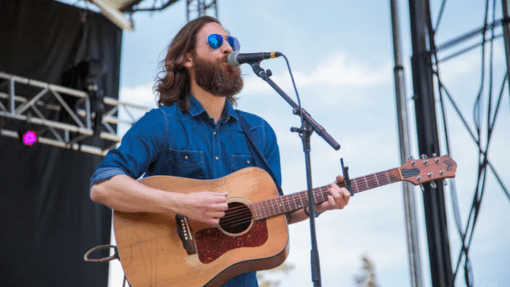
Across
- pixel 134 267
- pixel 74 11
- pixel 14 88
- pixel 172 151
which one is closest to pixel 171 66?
pixel 172 151

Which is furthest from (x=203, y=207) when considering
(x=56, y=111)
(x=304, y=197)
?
(x=56, y=111)

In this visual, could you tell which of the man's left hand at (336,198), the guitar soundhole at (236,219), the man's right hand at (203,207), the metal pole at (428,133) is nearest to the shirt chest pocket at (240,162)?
the guitar soundhole at (236,219)

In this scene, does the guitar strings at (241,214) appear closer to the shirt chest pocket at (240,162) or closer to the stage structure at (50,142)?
the shirt chest pocket at (240,162)

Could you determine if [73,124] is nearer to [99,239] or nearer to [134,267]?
[99,239]

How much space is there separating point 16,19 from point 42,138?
1.78 m

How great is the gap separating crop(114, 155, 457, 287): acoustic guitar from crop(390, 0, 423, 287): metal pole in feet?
6.16

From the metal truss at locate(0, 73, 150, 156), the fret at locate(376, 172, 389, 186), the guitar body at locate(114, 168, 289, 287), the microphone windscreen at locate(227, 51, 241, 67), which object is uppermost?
the metal truss at locate(0, 73, 150, 156)

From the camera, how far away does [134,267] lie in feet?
8.87

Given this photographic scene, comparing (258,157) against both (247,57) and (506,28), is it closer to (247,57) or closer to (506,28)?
(247,57)

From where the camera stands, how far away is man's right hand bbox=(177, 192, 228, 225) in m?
Result: 2.69

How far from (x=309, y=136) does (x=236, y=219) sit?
65cm

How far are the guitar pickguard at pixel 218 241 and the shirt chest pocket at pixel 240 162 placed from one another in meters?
0.35

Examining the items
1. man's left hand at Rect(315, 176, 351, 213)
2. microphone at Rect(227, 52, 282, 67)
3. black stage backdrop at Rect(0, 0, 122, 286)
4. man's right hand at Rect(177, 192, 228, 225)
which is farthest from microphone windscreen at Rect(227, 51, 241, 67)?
black stage backdrop at Rect(0, 0, 122, 286)

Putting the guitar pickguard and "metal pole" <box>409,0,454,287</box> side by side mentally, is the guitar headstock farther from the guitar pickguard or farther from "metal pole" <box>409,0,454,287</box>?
"metal pole" <box>409,0,454,287</box>
